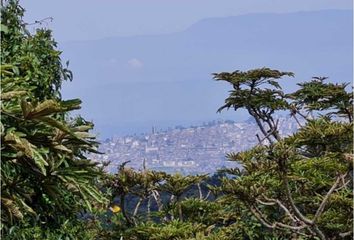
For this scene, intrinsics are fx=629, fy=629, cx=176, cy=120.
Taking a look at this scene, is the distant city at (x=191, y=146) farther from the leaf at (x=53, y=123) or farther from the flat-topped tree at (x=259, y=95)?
the leaf at (x=53, y=123)

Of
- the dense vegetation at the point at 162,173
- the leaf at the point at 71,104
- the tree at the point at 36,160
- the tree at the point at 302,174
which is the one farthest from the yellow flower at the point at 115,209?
the leaf at the point at 71,104

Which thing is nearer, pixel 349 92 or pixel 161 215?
pixel 161 215

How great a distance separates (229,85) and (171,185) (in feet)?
6.43

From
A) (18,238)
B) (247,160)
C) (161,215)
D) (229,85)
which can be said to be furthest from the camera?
(229,85)

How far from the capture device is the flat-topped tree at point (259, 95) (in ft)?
23.2

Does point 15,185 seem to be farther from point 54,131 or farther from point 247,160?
point 247,160

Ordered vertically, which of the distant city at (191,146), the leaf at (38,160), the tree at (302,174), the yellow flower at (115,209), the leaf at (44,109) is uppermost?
the leaf at (44,109)

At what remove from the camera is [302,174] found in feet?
14.4

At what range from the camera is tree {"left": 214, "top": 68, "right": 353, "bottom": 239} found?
3.56m

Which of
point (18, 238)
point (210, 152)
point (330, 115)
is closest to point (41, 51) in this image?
point (18, 238)

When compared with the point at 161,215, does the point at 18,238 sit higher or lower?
higher

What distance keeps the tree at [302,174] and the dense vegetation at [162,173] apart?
0.01 m

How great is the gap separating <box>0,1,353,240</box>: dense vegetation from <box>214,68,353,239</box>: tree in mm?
10

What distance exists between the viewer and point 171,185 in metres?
6.02
